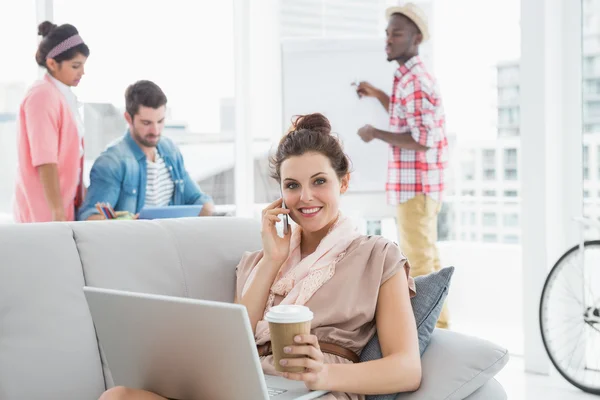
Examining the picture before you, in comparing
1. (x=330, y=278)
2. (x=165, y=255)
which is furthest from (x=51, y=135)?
(x=330, y=278)

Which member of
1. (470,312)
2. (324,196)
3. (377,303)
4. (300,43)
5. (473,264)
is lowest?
(470,312)

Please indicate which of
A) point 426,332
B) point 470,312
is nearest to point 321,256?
point 426,332

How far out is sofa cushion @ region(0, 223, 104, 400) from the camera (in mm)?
1840

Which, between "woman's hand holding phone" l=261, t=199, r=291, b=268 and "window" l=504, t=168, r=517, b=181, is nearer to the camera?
"woman's hand holding phone" l=261, t=199, r=291, b=268

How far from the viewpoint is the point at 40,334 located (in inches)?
73.9

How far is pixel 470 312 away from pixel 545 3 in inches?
81.0

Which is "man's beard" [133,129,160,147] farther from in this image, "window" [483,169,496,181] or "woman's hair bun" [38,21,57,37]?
"window" [483,169,496,181]

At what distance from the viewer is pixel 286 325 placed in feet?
4.69

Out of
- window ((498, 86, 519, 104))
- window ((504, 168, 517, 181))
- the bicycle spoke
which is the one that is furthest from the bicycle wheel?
window ((498, 86, 519, 104))

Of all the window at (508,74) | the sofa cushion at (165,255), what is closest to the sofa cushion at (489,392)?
the sofa cushion at (165,255)

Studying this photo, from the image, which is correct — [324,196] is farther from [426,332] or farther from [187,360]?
[187,360]

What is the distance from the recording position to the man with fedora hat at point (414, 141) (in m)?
4.20

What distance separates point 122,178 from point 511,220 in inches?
92.5

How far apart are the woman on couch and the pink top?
1668 millimetres
